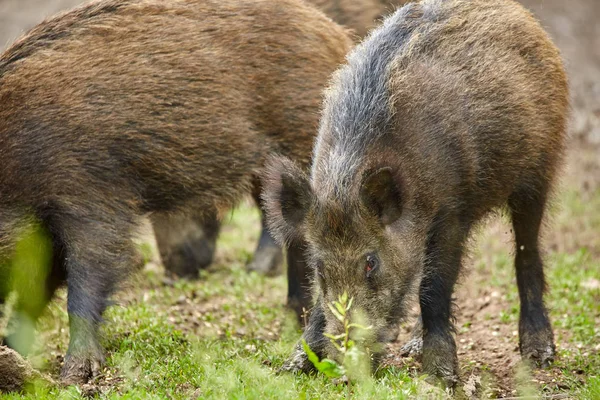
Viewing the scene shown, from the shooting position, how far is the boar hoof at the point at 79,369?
589cm

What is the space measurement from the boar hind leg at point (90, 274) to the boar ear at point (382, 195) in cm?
193

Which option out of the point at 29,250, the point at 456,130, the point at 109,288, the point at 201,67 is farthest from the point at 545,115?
the point at 29,250

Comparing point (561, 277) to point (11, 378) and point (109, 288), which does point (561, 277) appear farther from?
point (11, 378)

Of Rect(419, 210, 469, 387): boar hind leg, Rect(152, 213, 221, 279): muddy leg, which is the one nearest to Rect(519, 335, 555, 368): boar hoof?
Rect(419, 210, 469, 387): boar hind leg

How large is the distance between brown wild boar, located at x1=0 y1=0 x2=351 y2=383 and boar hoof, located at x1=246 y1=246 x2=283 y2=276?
7.18ft

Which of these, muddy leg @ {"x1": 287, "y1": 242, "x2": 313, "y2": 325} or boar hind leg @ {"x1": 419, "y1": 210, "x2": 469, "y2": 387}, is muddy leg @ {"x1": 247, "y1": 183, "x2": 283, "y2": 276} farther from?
boar hind leg @ {"x1": 419, "y1": 210, "x2": 469, "y2": 387}

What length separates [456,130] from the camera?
18.8 feet

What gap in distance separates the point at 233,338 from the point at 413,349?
1297 mm

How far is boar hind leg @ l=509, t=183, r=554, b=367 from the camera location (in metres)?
6.66

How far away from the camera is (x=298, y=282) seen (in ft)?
25.1

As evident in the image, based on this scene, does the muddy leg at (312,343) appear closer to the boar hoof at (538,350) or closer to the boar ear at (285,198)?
the boar ear at (285,198)

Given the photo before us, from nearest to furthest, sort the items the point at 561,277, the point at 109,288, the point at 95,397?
the point at 95,397
the point at 109,288
the point at 561,277

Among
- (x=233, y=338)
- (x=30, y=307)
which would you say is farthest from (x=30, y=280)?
(x=233, y=338)

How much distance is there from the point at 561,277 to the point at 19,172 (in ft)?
16.0
